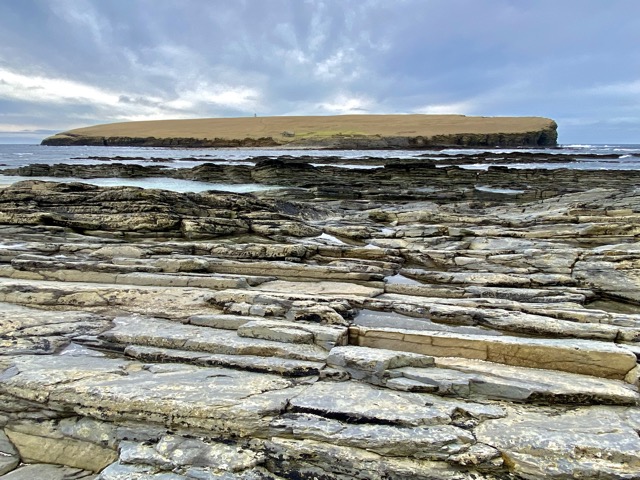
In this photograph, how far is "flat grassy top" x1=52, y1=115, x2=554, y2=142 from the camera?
3787 inches

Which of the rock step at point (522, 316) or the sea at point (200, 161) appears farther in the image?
the sea at point (200, 161)

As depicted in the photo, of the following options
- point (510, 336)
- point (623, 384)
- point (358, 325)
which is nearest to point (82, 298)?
point (358, 325)

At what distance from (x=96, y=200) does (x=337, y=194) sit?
39.4ft

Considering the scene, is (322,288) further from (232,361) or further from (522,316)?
(522,316)

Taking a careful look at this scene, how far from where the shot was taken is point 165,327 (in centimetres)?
578

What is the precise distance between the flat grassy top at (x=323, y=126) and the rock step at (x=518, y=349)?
287 feet

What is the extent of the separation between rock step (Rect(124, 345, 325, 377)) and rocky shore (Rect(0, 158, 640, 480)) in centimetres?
3

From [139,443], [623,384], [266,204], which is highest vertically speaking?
[266,204]

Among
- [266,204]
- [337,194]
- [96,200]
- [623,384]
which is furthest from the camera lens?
[337,194]

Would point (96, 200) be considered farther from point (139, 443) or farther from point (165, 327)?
point (139, 443)

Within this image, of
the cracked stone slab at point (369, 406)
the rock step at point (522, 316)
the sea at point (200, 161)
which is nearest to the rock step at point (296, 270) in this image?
the rock step at point (522, 316)

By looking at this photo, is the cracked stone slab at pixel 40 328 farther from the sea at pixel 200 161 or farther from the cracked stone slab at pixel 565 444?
the sea at pixel 200 161

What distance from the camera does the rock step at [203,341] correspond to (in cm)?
513

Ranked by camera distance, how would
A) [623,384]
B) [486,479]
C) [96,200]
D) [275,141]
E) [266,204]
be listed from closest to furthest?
[486,479] → [623,384] → [96,200] → [266,204] → [275,141]
